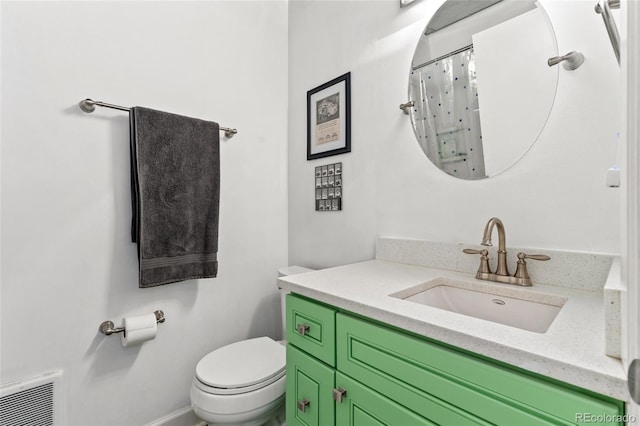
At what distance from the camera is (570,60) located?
88 centimetres

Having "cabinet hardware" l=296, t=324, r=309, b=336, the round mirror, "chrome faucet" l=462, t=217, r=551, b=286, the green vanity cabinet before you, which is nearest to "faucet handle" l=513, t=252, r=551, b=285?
"chrome faucet" l=462, t=217, r=551, b=286

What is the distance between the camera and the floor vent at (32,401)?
1049 mm

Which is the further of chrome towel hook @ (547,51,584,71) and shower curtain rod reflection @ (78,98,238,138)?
shower curtain rod reflection @ (78,98,238,138)

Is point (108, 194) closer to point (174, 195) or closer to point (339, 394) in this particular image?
point (174, 195)

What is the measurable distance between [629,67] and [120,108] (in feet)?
5.05

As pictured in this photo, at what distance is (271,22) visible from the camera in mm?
1844

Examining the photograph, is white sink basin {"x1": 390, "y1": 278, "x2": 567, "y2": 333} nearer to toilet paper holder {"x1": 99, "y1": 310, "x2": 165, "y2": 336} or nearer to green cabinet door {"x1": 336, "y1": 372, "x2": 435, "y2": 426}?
green cabinet door {"x1": 336, "y1": 372, "x2": 435, "y2": 426}

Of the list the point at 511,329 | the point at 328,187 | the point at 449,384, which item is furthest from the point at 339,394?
the point at 328,187

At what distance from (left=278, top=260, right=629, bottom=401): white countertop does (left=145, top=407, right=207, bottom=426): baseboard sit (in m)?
1.03

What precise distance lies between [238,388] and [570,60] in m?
1.55

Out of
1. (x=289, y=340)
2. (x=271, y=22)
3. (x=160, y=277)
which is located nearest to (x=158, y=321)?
(x=160, y=277)

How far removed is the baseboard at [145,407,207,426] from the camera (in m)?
1.40

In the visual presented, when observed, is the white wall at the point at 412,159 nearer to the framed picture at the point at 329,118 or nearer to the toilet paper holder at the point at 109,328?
the framed picture at the point at 329,118
